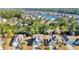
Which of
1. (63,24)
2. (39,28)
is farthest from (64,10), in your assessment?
(39,28)

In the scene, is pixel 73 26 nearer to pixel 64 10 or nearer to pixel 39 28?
pixel 64 10

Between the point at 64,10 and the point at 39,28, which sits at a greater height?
the point at 64,10

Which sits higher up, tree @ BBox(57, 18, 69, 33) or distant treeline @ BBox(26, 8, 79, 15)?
distant treeline @ BBox(26, 8, 79, 15)

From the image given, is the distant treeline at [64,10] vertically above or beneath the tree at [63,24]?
above

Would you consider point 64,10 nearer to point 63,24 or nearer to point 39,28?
point 63,24

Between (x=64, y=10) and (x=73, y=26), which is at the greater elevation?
(x=64, y=10)

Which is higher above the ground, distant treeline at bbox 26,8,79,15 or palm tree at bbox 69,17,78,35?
distant treeline at bbox 26,8,79,15

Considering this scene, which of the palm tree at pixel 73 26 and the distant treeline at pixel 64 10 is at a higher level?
the distant treeline at pixel 64 10
